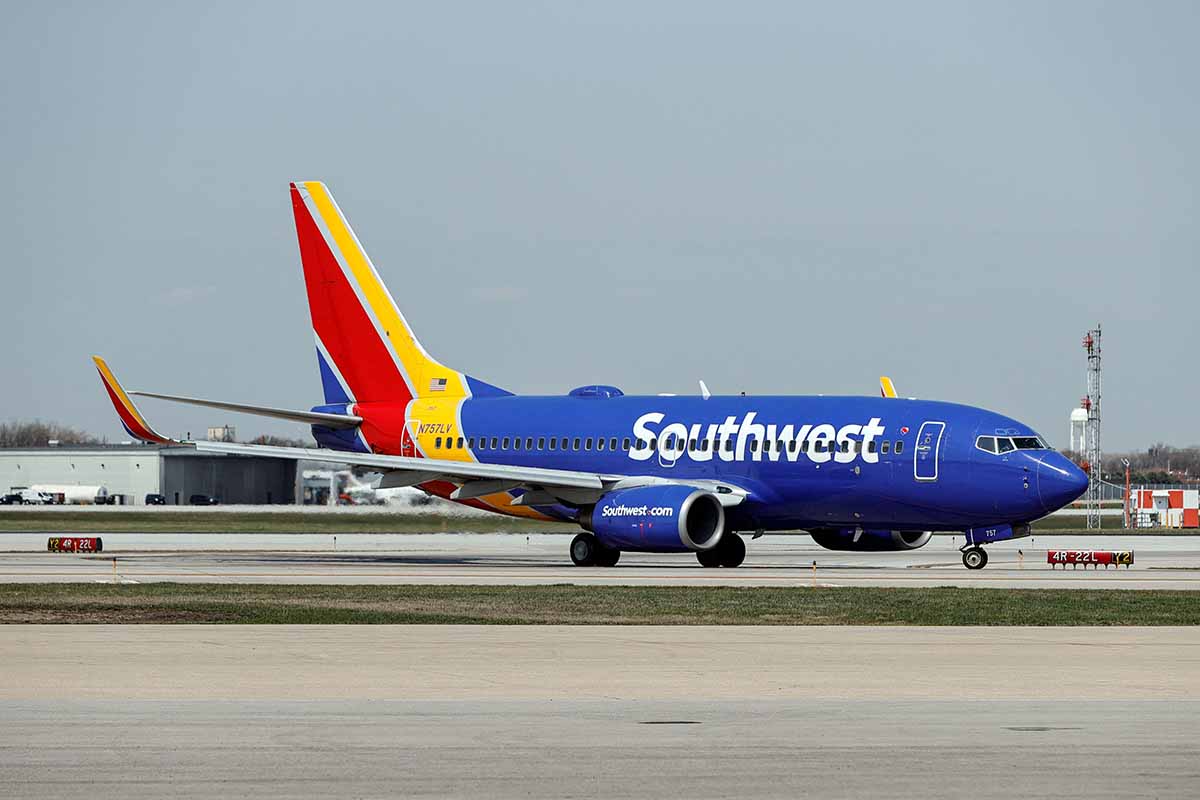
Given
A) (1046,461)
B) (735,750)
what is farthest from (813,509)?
(735,750)

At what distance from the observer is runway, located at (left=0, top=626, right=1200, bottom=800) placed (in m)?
12.6

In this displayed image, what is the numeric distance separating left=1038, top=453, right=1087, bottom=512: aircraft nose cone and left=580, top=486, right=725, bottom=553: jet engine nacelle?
758 centimetres

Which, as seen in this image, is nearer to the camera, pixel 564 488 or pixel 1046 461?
pixel 1046 461

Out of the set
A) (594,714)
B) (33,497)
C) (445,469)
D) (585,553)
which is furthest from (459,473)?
(33,497)

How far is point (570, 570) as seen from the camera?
1676 inches

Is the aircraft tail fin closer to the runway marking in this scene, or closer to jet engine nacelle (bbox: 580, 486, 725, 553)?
jet engine nacelle (bbox: 580, 486, 725, 553)

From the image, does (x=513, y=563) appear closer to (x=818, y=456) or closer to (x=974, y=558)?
(x=818, y=456)

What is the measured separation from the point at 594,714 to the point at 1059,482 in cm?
2655

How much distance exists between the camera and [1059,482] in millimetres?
40469

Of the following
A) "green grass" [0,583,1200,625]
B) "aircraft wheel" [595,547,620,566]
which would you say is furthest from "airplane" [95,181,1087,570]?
"green grass" [0,583,1200,625]

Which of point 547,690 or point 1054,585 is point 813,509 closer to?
point 1054,585

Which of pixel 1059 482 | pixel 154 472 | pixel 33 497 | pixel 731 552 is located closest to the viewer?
pixel 1059 482

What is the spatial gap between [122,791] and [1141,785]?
22.5 ft

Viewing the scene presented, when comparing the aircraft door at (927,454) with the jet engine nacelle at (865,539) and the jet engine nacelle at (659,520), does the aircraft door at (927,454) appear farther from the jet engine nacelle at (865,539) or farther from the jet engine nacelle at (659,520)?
the jet engine nacelle at (865,539)
